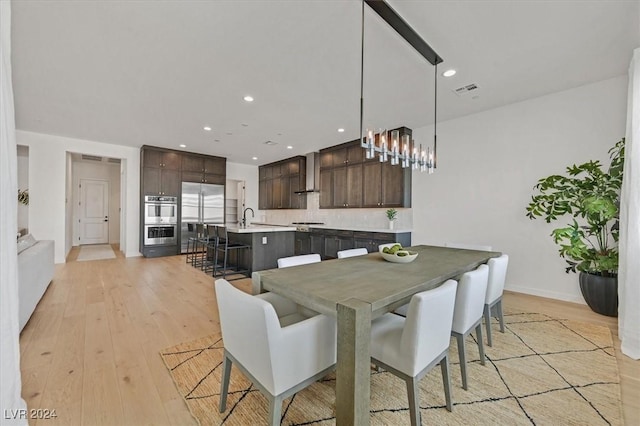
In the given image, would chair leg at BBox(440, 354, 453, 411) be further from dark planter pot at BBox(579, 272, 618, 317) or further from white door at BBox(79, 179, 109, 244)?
white door at BBox(79, 179, 109, 244)

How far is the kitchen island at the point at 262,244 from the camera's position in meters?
4.59

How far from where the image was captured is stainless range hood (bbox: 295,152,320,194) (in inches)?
262

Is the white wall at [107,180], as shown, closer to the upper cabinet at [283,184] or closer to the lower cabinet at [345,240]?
the upper cabinet at [283,184]

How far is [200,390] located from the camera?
1687 millimetres

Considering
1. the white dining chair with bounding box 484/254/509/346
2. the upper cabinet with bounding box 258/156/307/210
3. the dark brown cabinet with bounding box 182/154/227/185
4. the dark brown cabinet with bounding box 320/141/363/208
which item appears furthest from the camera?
the upper cabinet with bounding box 258/156/307/210

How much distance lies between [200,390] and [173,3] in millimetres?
2794

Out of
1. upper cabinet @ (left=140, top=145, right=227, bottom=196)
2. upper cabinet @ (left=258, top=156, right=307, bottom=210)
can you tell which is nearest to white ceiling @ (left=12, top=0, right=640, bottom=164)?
upper cabinet @ (left=140, top=145, right=227, bottom=196)

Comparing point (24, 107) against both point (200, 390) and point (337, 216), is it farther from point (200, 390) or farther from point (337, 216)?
point (337, 216)

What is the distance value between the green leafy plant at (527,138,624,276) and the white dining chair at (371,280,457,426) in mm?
2538

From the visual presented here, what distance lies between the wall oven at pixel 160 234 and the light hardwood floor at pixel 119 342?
6.25 feet

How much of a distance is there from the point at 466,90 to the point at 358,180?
2.60m

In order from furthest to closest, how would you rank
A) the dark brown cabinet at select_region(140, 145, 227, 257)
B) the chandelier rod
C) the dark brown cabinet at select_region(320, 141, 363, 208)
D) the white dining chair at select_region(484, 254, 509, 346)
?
1. the dark brown cabinet at select_region(140, 145, 227, 257)
2. the dark brown cabinet at select_region(320, 141, 363, 208)
3. the white dining chair at select_region(484, 254, 509, 346)
4. the chandelier rod

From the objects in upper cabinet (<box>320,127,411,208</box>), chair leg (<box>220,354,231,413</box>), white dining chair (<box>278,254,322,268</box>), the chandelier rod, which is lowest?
chair leg (<box>220,354,231,413</box>)

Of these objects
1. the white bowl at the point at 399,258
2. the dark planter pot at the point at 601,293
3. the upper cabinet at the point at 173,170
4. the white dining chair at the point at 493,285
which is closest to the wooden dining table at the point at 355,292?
the white bowl at the point at 399,258
